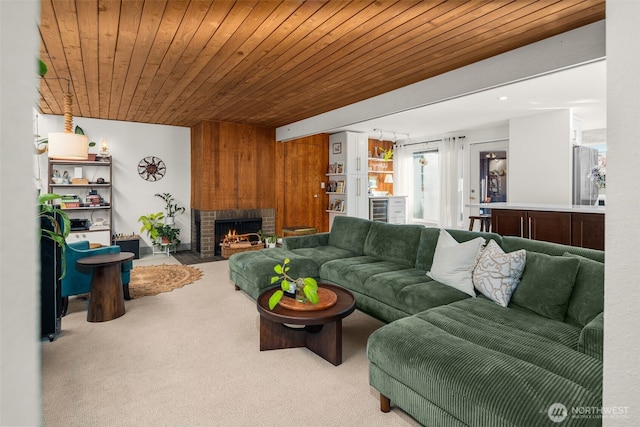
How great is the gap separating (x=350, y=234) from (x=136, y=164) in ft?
14.7

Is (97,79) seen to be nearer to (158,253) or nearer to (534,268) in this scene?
(158,253)

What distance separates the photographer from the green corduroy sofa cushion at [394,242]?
3.62 meters

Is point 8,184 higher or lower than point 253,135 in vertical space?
lower

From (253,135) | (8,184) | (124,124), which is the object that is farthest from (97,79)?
(8,184)

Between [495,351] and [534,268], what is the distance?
95 cm

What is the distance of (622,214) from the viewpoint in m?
0.74

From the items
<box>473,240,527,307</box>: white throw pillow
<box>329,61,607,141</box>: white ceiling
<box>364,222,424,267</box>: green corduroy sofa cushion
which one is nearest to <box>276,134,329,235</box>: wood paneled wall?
<box>329,61,607,141</box>: white ceiling

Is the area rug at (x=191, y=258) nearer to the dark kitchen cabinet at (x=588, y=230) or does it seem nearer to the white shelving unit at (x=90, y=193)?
the white shelving unit at (x=90, y=193)

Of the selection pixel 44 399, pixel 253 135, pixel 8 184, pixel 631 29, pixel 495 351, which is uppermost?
pixel 253 135

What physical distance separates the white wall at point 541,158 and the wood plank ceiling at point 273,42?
302 centimetres

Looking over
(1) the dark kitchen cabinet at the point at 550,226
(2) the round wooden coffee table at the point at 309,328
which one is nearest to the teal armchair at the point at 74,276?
(2) the round wooden coffee table at the point at 309,328

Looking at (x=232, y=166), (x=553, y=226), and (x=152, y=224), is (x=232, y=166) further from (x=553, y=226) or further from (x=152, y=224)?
(x=553, y=226)

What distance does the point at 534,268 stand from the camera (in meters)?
2.41

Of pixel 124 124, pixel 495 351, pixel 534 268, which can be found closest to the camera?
pixel 495 351
